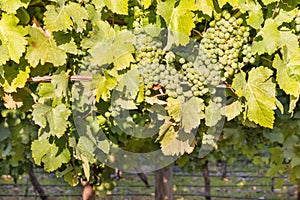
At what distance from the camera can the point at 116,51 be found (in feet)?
5.67

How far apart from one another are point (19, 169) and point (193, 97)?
526cm

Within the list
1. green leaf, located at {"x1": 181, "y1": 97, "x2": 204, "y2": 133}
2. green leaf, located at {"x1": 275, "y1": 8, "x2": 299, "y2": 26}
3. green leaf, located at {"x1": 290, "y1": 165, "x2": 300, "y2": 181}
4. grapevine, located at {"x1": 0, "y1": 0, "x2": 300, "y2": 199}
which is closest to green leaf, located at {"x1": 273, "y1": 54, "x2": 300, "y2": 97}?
grapevine, located at {"x1": 0, "y1": 0, "x2": 300, "y2": 199}

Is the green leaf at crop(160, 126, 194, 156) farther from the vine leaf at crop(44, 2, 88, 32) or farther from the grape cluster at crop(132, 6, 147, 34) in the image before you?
the vine leaf at crop(44, 2, 88, 32)

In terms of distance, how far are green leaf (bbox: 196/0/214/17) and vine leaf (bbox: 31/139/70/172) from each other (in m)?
0.75

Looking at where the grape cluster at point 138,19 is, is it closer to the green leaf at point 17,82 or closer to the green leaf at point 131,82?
the green leaf at point 131,82

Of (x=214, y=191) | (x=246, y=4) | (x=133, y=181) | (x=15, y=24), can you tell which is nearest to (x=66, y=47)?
(x=15, y=24)

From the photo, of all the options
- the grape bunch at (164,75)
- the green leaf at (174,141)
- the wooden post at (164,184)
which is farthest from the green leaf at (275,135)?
the grape bunch at (164,75)

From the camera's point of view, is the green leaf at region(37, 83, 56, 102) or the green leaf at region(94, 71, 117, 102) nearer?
the green leaf at region(94, 71, 117, 102)

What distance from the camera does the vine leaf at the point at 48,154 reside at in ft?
6.37

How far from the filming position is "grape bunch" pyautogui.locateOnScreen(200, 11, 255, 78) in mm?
1704

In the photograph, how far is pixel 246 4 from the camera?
1.72 meters

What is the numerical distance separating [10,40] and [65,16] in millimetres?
189

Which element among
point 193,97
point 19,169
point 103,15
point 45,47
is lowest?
point 19,169

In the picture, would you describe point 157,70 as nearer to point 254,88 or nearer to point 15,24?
point 254,88
